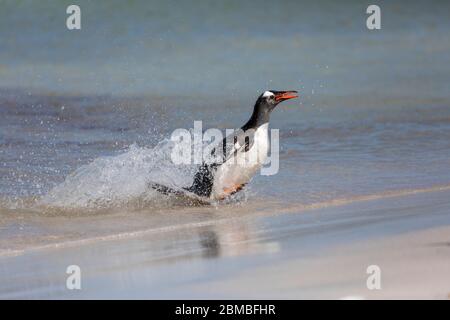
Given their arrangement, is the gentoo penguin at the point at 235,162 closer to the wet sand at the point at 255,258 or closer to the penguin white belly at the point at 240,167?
the penguin white belly at the point at 240,167

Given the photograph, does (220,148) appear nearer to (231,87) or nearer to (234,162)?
(234,162)

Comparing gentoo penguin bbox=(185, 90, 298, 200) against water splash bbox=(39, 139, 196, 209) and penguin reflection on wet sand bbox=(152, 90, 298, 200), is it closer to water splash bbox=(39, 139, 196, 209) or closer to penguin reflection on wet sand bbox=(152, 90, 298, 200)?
penguin reflection on wet sand bbox=(152, 90, 298, 200)

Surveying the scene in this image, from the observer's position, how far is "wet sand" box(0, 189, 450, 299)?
4.40 m

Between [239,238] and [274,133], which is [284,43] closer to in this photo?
[274,133]

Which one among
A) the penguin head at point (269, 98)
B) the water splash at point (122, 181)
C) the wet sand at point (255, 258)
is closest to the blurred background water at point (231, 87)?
the water splash at point (122, 181)

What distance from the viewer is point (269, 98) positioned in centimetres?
798

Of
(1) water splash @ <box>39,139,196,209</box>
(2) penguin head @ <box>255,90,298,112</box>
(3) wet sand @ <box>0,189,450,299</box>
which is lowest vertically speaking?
(3) wet sand @ <box>0,189,450,299</box>

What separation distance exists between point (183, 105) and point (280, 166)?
195 inches

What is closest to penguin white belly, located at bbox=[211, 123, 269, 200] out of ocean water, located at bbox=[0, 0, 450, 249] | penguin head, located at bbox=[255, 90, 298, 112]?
ocean water, located at bbox=[0, 0, 450, 249]

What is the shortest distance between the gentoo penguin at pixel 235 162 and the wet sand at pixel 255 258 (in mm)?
786
